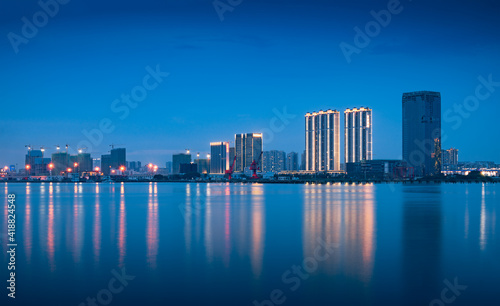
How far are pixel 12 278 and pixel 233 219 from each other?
18507 mm

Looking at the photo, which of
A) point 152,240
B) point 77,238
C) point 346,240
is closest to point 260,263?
point 346,240

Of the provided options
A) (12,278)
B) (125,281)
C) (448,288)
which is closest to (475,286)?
(448,288)

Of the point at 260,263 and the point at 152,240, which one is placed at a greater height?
the point at 260,263

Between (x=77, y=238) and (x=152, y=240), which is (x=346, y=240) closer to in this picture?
(x=152, y=240)

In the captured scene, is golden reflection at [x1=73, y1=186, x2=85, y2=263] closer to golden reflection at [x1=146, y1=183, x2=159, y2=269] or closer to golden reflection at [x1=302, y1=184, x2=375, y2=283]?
golden reflection at [x1=146, y1=183, x2=159, y2=269]

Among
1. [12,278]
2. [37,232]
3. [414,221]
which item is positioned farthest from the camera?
[414,221]

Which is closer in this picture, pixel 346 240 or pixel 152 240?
pixel 346 240

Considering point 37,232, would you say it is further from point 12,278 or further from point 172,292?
point 172,292

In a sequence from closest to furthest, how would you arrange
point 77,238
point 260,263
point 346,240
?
1. point 260,263
2. point 346,240
3. point 77,238

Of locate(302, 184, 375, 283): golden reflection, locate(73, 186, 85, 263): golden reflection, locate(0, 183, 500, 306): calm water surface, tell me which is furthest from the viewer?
locate(73, 186, 85, 263): golden reflection

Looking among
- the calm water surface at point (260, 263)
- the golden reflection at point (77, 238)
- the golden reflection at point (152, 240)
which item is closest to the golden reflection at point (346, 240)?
the calm water surface at point (260, 263)

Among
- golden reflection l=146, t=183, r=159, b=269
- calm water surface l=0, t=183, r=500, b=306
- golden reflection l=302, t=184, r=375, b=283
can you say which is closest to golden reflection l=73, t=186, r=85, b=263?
calm water surface l=0, t=183, r=500, b=306

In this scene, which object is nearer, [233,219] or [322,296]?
[322,296]

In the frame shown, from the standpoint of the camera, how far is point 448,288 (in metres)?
12.5
